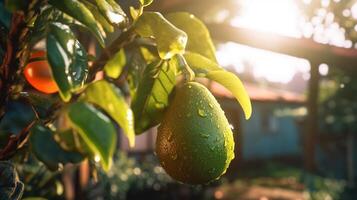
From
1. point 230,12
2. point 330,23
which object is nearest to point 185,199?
point 330,23

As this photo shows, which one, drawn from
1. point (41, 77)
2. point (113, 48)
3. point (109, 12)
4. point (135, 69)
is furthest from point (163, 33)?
point (41, 77)

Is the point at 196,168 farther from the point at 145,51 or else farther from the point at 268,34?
the point at 268,34

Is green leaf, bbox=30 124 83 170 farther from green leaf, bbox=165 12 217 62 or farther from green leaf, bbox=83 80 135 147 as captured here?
green leaf, bbox=165 12 217 62

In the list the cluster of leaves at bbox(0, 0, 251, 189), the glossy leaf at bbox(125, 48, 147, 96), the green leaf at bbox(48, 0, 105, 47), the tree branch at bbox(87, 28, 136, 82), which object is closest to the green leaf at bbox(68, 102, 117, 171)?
the cluster of leaves at bbox(0, 0, 251, 189)

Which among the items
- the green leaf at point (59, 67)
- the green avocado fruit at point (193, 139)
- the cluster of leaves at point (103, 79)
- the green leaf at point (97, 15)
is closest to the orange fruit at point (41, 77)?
the cluster of leaves at point (103, 79)

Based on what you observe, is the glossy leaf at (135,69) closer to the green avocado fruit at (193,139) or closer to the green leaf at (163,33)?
the green avocado fruit at (193,139)

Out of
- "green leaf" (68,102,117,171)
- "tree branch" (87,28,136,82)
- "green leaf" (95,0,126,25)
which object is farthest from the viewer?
"tree branch" (87,28,136,82)
